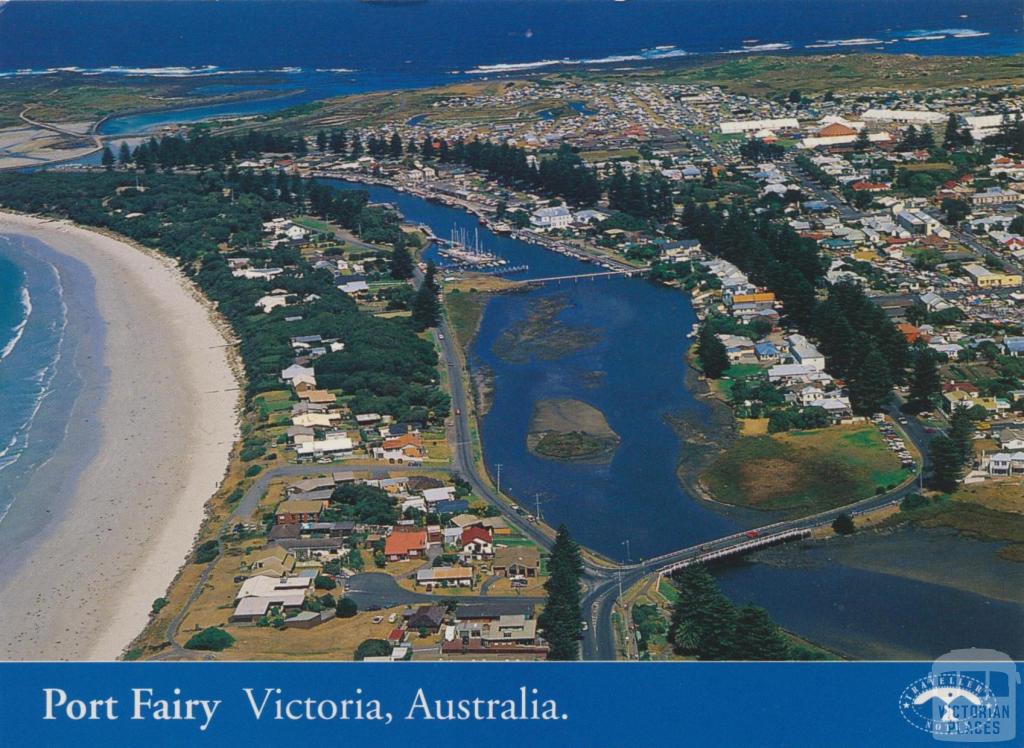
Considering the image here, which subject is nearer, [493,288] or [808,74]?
[493,288]

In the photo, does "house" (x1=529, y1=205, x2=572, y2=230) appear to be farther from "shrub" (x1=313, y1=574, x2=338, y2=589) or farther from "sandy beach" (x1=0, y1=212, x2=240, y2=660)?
"shrub" (x1=313, y1=574, x2=338, y2=589)

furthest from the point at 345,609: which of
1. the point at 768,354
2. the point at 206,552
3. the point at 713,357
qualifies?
the point at 768,354

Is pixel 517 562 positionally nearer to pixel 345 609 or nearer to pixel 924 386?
pixel 345 609

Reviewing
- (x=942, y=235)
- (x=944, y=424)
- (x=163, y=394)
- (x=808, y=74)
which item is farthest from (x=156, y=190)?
(x=808, y=74)

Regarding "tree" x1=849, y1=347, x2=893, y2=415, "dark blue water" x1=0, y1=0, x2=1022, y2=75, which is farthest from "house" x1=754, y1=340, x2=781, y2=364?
"dark blue water" x1=0, y1=0, x2=1022, y2=75

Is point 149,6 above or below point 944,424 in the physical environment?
above

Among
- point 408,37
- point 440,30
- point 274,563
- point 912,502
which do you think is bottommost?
point 912,502

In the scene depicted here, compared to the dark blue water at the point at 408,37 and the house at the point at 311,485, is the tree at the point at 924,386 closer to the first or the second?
the house at the point at 311,485

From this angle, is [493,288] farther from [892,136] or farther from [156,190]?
[892,136]
